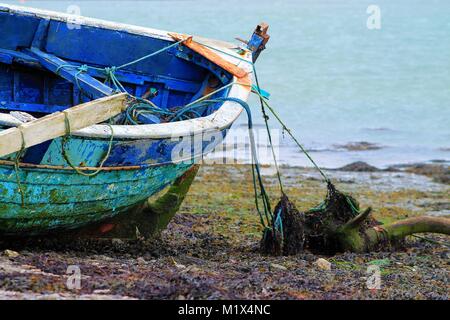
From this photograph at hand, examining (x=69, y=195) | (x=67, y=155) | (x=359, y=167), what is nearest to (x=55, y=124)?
(x=67, y=155)

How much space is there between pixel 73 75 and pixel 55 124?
92.1 inches

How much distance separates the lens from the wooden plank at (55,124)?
483 cm

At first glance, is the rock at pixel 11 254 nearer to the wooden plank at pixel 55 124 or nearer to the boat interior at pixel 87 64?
the wooden plank at pixel 55 124

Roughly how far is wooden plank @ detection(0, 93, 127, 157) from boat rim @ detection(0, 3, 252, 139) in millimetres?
165

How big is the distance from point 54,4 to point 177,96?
25.0m

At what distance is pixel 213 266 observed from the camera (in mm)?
5879

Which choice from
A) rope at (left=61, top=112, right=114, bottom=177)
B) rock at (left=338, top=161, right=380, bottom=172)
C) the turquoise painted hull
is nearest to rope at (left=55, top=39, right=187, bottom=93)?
the turquoise painted hull

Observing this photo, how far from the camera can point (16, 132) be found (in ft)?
15.9

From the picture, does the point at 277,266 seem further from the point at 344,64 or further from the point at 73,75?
the point at 344,64

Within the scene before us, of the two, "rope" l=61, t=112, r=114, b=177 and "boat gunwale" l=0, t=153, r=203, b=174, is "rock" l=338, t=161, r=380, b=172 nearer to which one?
"boat gunwale" l=0, t=153, r=203, b=174

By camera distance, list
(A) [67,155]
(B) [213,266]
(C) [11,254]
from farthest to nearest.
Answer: (B) [213,266]
(C) [11,254]
(A) [67,155]

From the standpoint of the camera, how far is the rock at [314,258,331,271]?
6171 mm
